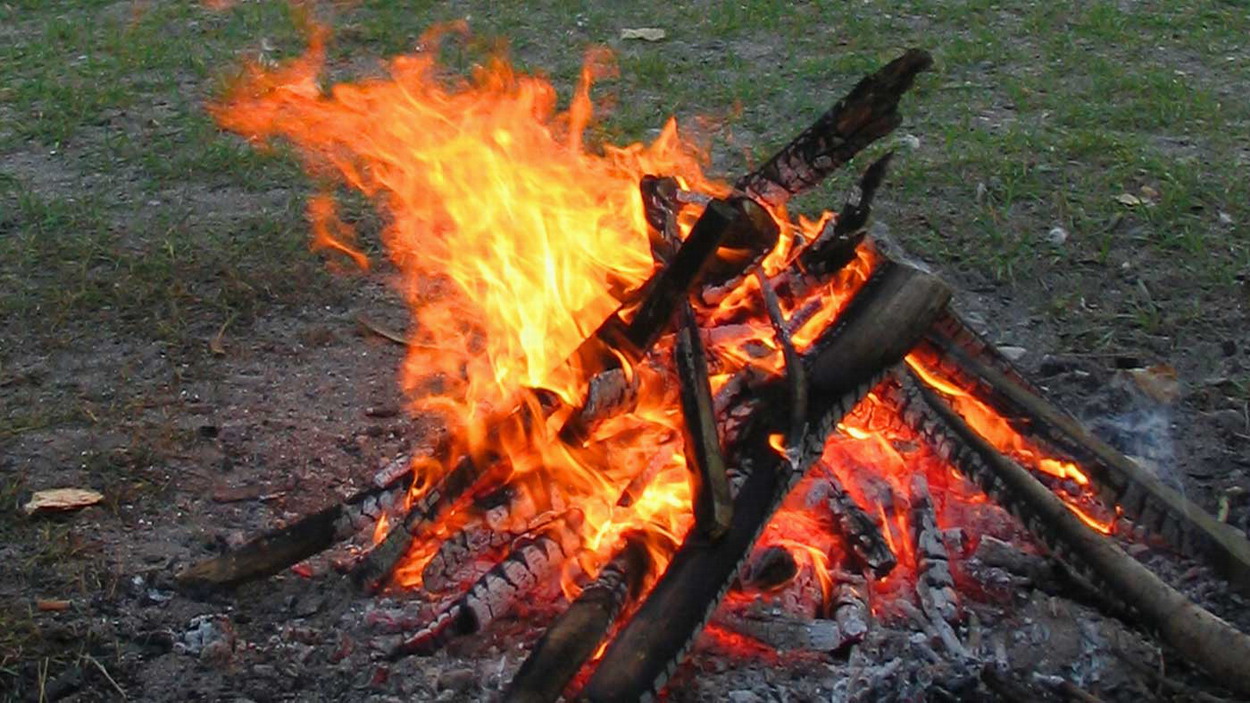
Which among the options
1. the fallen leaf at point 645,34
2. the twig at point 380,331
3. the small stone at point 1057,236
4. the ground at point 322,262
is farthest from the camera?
the fallen leaf at point 645,34

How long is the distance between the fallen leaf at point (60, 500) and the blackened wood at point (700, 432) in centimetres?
147

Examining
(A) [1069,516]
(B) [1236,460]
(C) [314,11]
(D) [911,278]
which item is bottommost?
(C) [314,11]

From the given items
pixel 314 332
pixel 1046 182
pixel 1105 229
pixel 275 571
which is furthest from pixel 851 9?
pixel 275 571

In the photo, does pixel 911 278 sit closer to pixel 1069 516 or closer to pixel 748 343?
pixel 748 343

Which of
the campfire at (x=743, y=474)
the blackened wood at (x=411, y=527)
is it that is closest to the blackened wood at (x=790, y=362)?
the campfire at (x=743, y=474)

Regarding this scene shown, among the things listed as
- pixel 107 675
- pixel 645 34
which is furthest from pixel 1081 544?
pixel 645 34

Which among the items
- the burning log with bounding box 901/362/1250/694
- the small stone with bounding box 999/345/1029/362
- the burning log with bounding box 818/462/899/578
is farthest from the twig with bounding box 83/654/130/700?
the small stone with bounding box 999/345/1029/362

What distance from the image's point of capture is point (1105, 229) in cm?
464

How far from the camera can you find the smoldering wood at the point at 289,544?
285 cm

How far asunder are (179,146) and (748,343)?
3399mm

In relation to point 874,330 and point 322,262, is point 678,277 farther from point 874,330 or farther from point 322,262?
point 322,262

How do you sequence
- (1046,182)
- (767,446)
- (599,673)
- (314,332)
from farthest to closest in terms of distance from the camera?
(1046,182)
(314,332)
(767,446)
(599,673)

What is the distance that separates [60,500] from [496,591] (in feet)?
3.90

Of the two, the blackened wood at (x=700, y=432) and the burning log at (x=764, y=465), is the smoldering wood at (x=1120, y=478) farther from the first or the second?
the blackened wood at (x=700, y=432)
